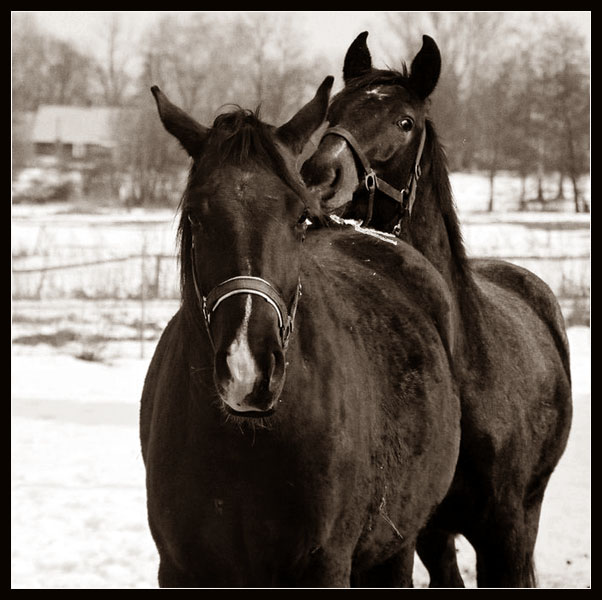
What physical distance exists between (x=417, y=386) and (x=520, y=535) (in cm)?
127

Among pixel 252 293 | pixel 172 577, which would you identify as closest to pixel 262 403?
pixel 252 293

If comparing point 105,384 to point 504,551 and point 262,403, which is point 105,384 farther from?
point 262,403

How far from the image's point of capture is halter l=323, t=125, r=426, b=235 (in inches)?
171

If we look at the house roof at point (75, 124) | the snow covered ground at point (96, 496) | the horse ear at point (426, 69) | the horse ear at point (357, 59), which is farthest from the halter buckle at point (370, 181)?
the house roof at point (75, 124)

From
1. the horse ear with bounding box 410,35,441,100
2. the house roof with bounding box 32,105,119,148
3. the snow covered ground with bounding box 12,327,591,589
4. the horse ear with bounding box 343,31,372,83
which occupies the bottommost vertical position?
the snow covered ground with bounding box 12,327,591,589

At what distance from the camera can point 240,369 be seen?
2553mm

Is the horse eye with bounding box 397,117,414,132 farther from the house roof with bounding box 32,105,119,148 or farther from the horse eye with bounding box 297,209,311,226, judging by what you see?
the house roof with bounding box 32,105,119,148

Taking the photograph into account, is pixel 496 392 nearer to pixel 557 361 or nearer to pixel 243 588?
pixel 557 361

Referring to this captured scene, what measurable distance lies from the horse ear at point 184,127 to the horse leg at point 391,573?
6.17ft

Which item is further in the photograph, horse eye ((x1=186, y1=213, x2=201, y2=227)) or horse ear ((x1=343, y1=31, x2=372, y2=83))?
horse ear ((x1=343, y1=31, x2=372, y2=83))

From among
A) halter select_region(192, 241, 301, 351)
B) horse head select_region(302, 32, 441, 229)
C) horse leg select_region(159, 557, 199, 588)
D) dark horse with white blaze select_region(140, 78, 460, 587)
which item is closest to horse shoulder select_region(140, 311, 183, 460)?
dark horse with white blaze select_region(140, 78, 460, 587)

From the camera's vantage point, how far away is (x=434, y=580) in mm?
5410

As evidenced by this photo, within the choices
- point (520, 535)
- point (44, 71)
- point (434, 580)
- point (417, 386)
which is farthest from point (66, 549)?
point (44, 71)

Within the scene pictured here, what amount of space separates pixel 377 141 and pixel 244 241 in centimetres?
190
